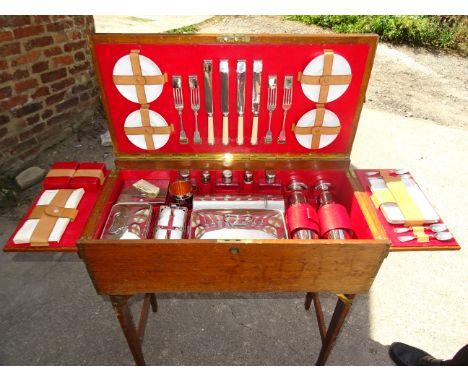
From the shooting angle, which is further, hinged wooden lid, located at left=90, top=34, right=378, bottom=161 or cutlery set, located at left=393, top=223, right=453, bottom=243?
hinged wooden lid, located at left=90, top=34, right=378, bottom=161

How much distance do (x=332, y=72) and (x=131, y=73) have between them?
4.28 feet

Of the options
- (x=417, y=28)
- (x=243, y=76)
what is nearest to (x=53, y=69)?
(x=243, y=76)

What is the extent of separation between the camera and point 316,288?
6.73 ft

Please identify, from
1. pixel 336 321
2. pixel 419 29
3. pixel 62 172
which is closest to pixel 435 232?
pixel 336 321

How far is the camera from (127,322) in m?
2.25

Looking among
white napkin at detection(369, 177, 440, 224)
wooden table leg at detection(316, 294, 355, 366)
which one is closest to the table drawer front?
wooden table leg at detection(316, 294, 355, 366)

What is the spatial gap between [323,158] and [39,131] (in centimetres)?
394

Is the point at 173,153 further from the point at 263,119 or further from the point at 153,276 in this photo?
the point at 153,276

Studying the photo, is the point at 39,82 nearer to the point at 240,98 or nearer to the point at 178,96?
the point at 178,96

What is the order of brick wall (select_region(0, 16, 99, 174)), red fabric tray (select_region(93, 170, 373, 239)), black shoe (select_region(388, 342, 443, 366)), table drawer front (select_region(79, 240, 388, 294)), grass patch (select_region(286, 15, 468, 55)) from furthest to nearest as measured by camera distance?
grass patch (select_region(286, 15, 468, 55)) < brick wall (select_region(0, 16, 99, 174)) < black shoe (select_region(388, 342, 443, 366)) < red fabric tray (select_region(93, 170, 373, 239)) < table drawer front (select_region(79, 240, 388, 294))

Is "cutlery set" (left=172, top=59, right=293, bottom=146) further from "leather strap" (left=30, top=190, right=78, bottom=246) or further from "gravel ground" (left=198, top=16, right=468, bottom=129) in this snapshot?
"gravel ground" (left=198, top=16, right=468, bottom=129)

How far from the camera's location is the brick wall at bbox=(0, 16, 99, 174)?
406 centimetres

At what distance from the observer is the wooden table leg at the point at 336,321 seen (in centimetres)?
210

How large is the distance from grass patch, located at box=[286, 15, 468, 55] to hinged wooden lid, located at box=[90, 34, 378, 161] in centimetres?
801
